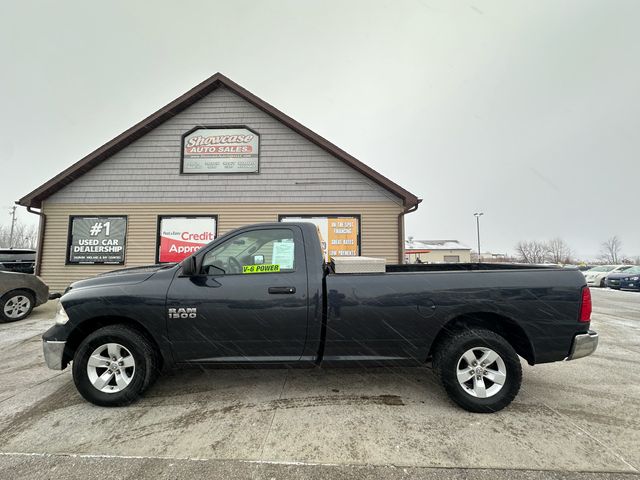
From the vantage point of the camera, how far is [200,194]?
31.2 ft

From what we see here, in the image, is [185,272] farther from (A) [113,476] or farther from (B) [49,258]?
(B) [49,258]

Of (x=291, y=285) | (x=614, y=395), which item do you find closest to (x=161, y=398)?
(x=291, y=285)

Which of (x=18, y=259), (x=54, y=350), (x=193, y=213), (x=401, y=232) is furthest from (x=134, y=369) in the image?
(x=18, y=259)

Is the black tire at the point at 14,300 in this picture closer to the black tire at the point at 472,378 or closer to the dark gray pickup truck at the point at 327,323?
the dark gray pickup truck at the point at 327,323

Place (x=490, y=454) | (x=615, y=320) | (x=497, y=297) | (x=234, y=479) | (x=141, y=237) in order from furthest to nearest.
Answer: (x=141, y=237), (x=615, y=320), (x=497, y=297), (x=490, y=454), (x=234, y=479)

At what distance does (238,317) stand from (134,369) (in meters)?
1.19

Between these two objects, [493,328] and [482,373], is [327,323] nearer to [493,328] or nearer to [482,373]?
[482,373]

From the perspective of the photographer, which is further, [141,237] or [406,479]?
[141,237]

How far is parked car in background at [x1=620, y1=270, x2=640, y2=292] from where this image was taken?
15336 mm

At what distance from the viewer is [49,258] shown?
9.42 meters

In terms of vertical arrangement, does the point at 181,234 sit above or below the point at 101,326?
above

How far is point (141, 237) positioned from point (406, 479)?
9.77 m

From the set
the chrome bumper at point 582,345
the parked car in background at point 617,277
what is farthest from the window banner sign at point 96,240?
the parked car in background at point 617,277

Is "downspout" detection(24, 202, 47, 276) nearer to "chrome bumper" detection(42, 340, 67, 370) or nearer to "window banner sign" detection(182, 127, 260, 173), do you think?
"window banner sign" detection(182, 127, 260, 173)
